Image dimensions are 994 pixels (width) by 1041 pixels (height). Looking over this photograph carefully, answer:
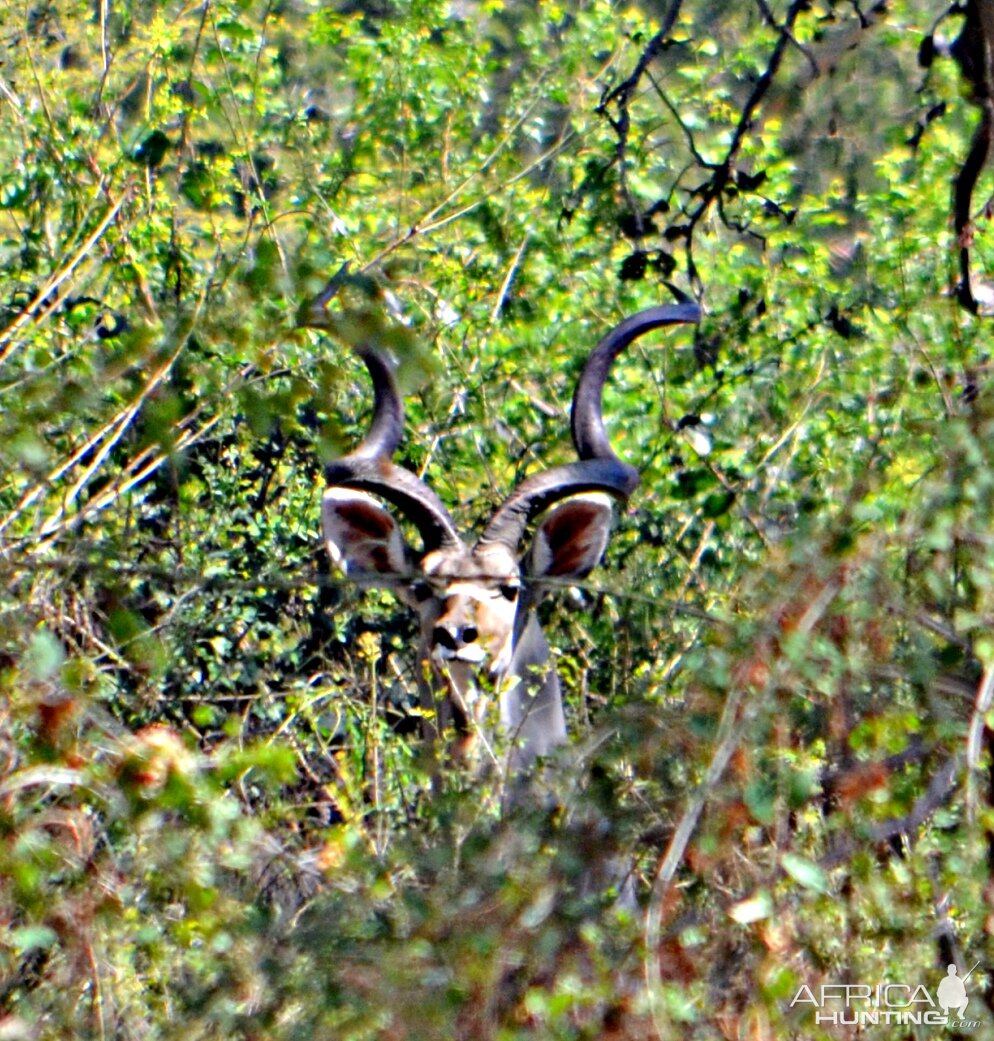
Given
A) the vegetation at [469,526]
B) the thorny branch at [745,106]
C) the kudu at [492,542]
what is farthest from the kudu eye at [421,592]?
the thorny branch at [745,106]

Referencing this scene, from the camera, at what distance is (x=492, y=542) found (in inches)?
238

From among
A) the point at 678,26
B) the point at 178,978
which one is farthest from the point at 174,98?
the point at 178,978

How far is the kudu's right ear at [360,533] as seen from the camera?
5.83 m

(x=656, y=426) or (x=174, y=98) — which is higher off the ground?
(x=174, y=98)

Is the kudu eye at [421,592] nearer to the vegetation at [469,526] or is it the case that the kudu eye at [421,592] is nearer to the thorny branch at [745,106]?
the vegetation at [469,526]

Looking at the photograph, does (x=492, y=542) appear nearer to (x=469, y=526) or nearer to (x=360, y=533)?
(x=360, y=533)

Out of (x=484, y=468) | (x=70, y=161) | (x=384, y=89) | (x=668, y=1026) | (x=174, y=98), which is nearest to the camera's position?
(x=668, y=1026)

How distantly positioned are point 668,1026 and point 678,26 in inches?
263

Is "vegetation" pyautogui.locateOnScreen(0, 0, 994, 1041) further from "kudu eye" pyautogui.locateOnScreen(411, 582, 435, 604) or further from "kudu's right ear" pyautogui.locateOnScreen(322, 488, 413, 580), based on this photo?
"kudu eye" pyautogui.locateOnScreen(411, 582, 435, 604)

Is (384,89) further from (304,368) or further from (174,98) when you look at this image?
(304,368)

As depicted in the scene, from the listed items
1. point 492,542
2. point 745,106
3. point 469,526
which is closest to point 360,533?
point 492,542

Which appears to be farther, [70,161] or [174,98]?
[174,98]

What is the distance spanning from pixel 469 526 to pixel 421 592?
150 centimetres

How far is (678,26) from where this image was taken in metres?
8.61
